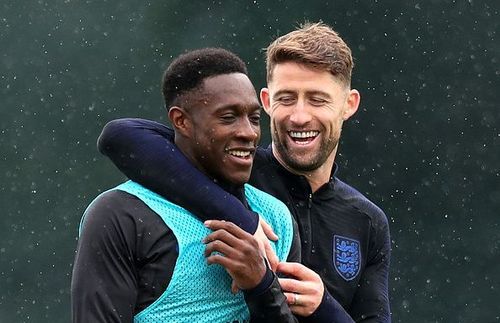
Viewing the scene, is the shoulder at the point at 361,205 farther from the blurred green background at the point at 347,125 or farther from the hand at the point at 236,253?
the blurred green background at the point at 347,125

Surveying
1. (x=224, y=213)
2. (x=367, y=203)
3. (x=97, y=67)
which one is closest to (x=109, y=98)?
(x=97, y=67)

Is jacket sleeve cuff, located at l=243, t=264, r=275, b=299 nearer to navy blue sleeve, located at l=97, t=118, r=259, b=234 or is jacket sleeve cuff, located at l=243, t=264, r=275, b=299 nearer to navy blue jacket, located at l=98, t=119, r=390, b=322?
navy blue sleeve, located at l=97, t=118, r=259, b=234

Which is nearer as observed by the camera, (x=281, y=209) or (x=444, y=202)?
(x=281, y=209)

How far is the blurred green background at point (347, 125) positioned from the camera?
9.92 m

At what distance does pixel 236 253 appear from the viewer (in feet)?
10.0

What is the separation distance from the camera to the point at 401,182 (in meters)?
10.2

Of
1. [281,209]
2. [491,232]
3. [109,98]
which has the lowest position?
[491,232]

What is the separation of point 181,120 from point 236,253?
1.26ft

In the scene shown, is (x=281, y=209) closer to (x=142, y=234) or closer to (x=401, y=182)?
(x=142, y=234)

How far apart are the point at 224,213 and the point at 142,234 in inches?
10.2

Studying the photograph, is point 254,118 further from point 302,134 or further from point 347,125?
point 347,125

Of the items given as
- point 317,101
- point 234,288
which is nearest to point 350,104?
point 317,101

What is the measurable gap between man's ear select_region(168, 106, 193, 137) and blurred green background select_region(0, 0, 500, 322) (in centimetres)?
659

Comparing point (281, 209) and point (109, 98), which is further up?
point (281, 209)
